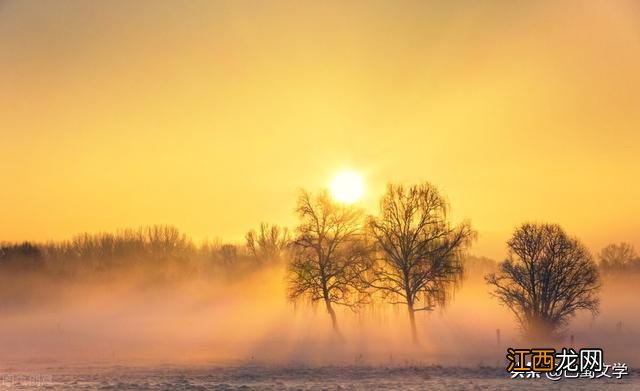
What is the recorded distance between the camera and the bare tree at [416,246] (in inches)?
2083

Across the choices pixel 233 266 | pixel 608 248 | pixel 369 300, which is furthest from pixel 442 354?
pixel 608 248

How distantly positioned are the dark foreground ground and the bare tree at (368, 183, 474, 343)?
53.4 ft

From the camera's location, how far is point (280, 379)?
31.4 metres

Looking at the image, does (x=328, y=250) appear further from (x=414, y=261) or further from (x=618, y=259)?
(x=618, y=259)

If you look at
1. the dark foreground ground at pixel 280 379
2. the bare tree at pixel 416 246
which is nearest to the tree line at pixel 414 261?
the bare tree at pixel 416 246

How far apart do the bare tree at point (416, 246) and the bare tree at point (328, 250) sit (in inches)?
70.7

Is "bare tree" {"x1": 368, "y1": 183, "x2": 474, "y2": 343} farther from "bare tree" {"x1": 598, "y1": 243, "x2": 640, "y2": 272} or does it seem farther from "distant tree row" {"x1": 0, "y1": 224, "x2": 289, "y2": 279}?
"bare tree" {"x1": 598, "y1": 243, "x2": 640, "y2": 272}

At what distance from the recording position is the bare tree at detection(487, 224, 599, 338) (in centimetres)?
5731

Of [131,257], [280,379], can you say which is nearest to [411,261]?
[280,379]

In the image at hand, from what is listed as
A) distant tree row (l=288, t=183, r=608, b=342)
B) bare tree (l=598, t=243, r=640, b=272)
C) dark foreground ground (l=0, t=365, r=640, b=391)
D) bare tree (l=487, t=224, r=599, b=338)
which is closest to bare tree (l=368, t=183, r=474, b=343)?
distant tree row (l=288, t=183, r=608, b=342)

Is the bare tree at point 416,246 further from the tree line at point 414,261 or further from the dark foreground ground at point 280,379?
the dark foreground ground at point 280,379

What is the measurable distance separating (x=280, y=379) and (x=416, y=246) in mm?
25580

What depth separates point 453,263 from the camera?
53.7 metres

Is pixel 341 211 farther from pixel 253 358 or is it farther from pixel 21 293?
pixel 21 293
